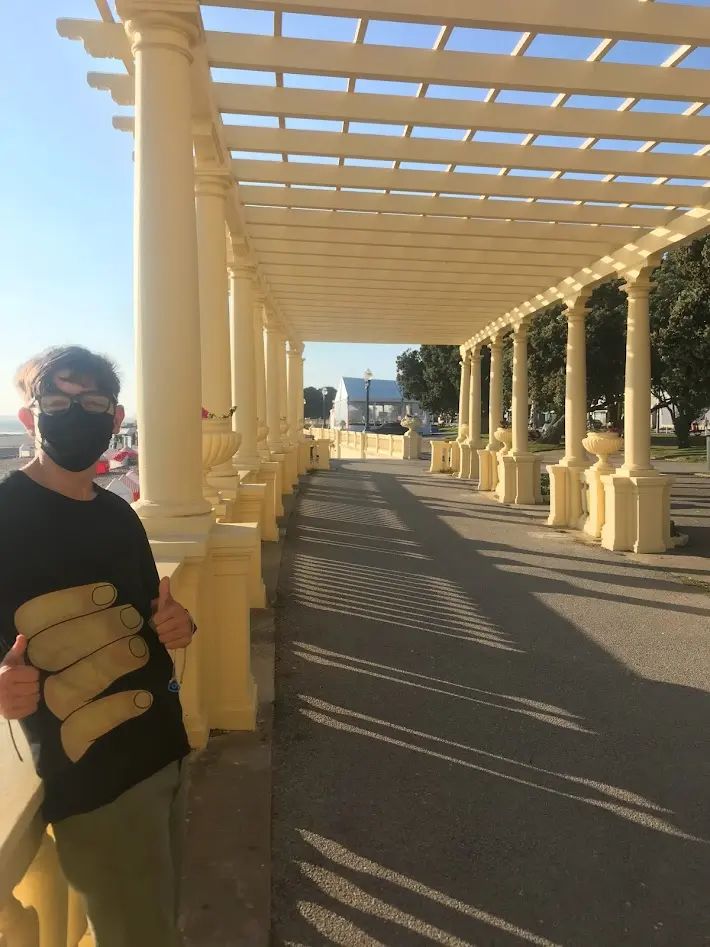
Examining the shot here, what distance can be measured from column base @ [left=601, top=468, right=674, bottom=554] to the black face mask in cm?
920

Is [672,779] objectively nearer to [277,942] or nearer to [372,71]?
[277,942]

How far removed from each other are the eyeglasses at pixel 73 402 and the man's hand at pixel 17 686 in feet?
1.81

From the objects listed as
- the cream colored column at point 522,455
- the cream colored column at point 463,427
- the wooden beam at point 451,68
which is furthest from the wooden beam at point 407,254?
the cream colored column at point 463,427

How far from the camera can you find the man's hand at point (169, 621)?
5.77 ft

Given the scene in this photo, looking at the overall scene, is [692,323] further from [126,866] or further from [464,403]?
[126,866]

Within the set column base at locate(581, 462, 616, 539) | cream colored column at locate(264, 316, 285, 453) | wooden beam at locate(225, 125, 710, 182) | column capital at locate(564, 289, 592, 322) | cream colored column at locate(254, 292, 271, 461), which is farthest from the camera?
cream colored column at locate(264, 316, 285, 453)

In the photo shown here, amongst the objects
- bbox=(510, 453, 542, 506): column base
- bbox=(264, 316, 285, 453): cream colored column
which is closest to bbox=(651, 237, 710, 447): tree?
bbox=(510, 453, 542, 506): column base

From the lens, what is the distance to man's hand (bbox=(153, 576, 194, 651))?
1.76 m

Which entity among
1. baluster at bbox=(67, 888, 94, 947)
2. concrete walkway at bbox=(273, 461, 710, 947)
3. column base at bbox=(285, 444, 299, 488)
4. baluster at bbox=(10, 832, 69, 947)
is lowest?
concrete walkway at bbox=(273, 461, 710, 947)

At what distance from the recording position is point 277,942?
2373mm

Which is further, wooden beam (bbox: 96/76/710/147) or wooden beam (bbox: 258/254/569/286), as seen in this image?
wooden beam (bbox: 258/254/569/286)

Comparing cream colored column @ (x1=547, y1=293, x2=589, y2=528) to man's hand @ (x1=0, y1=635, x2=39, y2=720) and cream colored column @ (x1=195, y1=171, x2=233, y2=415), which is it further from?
man's hand @ (x1=0, y1=635, x2=39, y2=720)

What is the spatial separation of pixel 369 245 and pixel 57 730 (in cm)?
914

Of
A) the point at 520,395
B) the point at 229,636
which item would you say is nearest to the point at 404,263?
the point at 520,395
